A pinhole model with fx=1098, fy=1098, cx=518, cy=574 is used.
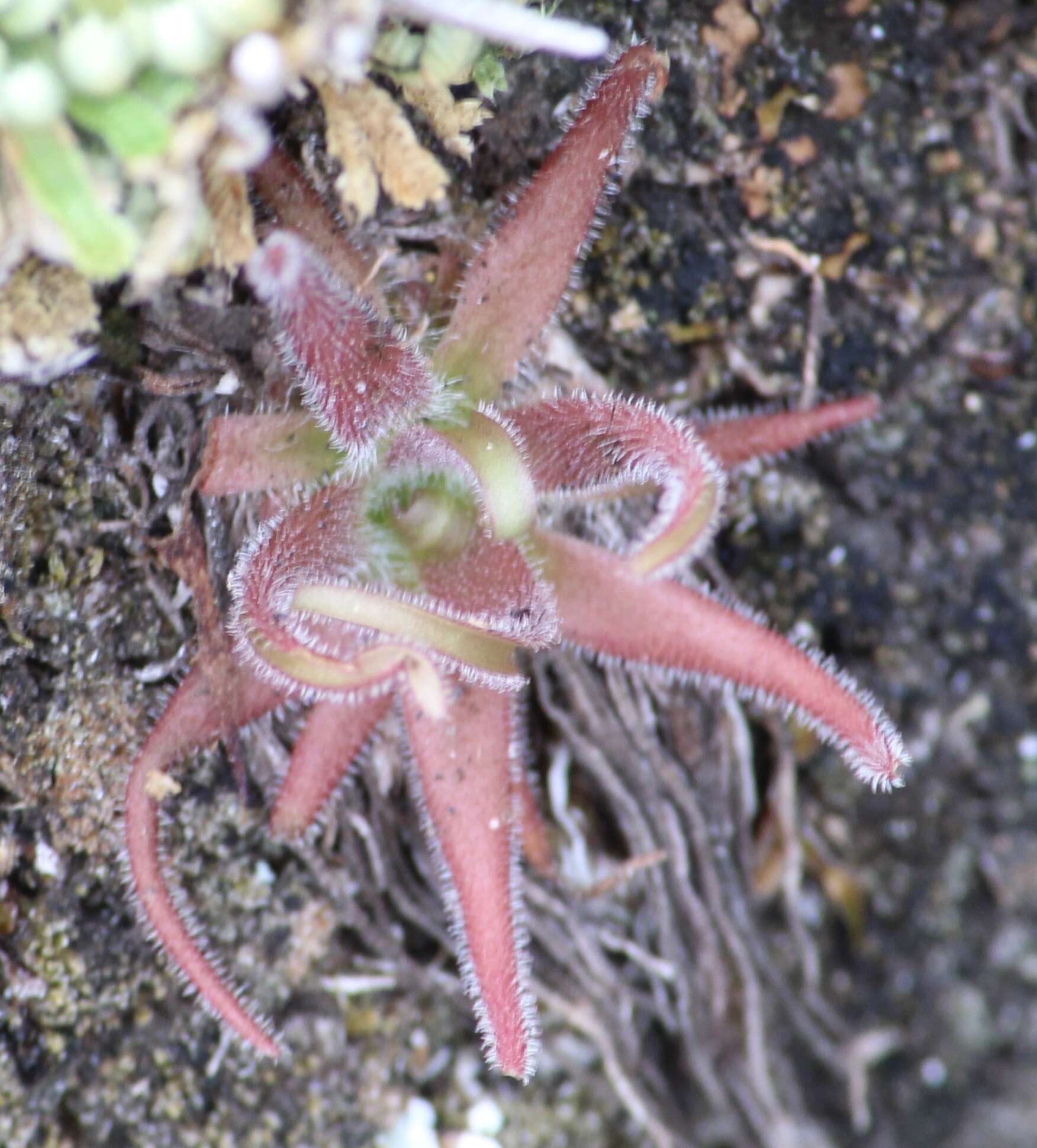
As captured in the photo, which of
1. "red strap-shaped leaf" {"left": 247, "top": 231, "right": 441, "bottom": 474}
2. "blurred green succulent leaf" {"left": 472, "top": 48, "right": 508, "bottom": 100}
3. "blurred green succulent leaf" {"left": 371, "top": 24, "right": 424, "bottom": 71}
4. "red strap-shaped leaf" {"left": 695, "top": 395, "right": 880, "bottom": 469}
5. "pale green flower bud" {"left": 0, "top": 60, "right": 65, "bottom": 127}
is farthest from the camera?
"red strap-shaped leaf" {"left": 695, "top": 395, "right": 880, "bottom": 469}

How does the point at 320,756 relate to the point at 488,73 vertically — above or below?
below

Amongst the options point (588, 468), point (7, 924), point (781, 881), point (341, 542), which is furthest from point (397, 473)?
point (781, 881)

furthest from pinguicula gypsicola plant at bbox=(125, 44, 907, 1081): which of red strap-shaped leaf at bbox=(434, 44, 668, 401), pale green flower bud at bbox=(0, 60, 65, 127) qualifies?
pale green flower bud at bbox=(0, 60, 65, 127)

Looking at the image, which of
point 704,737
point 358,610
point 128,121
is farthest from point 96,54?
point 704,737

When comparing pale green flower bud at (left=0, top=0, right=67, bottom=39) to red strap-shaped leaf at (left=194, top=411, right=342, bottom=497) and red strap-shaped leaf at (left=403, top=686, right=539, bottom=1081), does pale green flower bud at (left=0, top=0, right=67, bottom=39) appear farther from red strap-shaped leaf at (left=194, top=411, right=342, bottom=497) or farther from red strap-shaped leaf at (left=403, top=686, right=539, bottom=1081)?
red strap-shaped leaf at (left=403, top=686, right=539, bottom=1081)

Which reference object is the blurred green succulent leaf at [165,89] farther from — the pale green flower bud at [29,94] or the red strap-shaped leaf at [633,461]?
the red strap-shaped leaf at [633,461]

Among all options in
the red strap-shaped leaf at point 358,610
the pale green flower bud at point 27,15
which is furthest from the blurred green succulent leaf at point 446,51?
the red strap-shaped leaf at point 358,610

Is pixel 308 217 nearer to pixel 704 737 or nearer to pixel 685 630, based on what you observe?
pixel 685 630
